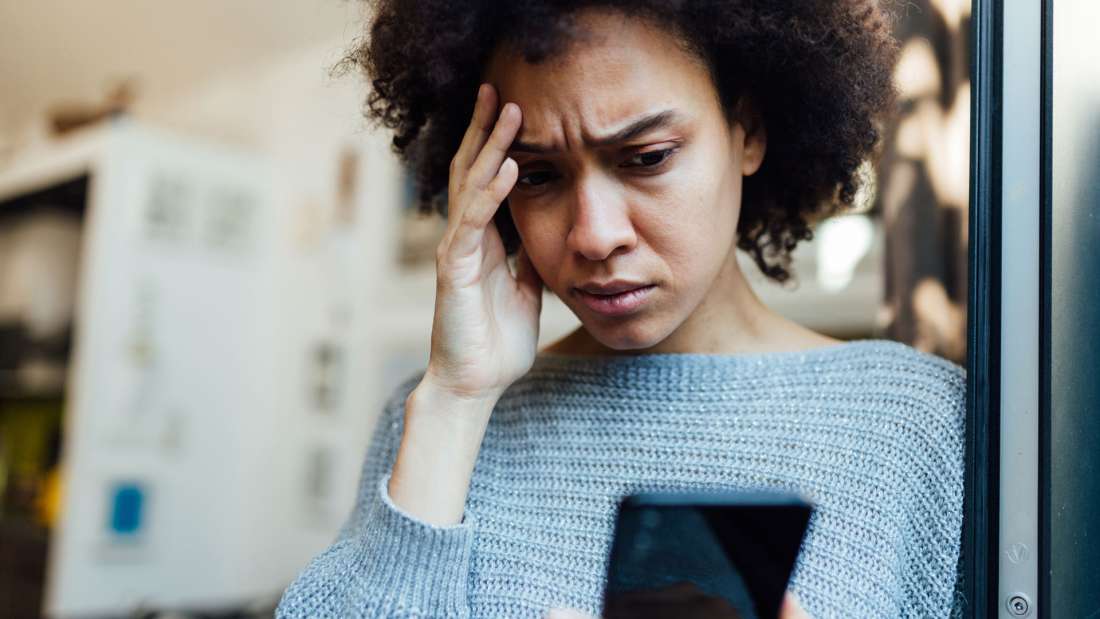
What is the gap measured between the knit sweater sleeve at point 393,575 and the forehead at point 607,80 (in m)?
0.34

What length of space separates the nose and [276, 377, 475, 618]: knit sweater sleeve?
267 mm

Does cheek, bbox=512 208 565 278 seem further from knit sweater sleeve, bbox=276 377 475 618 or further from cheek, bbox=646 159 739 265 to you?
knit sweater sleeve, bbox=276 377 475 618

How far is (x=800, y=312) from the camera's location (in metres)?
2.13

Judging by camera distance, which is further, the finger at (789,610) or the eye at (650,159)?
the eye at (650,159)

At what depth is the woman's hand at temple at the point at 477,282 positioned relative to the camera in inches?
34.3

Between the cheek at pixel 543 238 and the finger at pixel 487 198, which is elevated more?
the finger at pixel 487 198

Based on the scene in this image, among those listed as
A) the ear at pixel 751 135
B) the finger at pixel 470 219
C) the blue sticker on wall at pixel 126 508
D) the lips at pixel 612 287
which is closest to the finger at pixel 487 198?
the finger at pixel 470 219

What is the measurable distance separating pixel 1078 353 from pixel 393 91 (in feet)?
2.07

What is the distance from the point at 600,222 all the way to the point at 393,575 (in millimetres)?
A: 344

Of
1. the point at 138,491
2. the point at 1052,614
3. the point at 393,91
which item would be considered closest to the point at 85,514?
the point at 138,491

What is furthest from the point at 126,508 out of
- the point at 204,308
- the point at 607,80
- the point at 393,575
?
the point at 607,80

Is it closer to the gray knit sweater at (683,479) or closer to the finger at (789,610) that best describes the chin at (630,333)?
the gray knit sweater at (683,479)

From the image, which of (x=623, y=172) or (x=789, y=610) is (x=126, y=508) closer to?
(x=623, y=172)

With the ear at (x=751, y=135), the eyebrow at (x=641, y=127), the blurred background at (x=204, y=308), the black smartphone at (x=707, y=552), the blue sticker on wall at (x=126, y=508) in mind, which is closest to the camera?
the black smartphone at (x=707, y=552)
